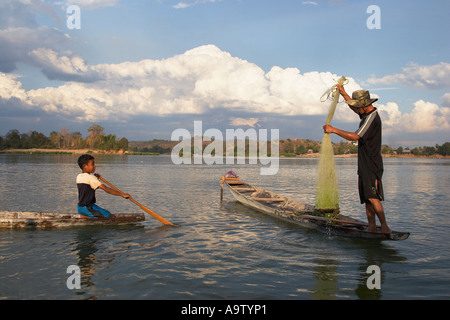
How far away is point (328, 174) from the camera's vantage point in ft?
30.5

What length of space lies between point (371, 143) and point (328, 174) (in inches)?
85.2

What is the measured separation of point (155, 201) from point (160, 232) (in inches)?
285

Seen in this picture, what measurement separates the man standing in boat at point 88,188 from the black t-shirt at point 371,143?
6.62 meters

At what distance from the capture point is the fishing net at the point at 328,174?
8377 millimetres

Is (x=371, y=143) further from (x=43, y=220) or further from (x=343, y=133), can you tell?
(x=43, y=220)

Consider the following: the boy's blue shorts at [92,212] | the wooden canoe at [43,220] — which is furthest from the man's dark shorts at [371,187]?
the boy's blue shorts at [92,212]

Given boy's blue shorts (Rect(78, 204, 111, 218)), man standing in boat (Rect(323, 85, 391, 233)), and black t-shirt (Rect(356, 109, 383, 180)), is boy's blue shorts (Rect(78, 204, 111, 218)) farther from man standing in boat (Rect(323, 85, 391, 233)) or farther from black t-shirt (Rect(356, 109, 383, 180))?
black t-shirt (Rect(356, 109, 383, 180))

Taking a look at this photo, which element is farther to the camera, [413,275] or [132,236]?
[132,236]

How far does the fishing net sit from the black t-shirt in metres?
1.21

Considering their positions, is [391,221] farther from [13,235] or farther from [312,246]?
[13,235]

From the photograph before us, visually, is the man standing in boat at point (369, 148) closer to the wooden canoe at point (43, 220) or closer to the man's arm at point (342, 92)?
the man's arm at point (342, 92)
